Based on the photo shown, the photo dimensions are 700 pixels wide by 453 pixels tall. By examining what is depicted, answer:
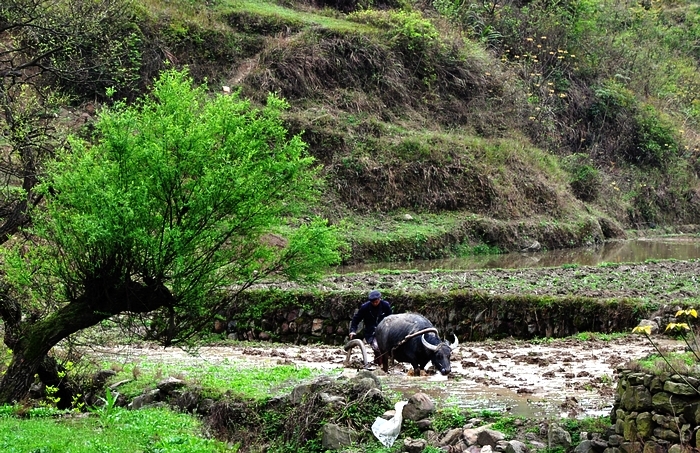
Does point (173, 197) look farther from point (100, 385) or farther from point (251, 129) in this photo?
point (100, 385)

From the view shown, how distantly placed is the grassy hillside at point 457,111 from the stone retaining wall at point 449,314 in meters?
9.15

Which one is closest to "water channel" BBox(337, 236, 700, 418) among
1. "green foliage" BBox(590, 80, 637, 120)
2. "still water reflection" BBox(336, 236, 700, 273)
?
"still water reflection" BBox(336, 236, 700, 273)

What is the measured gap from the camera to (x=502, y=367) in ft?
41.4

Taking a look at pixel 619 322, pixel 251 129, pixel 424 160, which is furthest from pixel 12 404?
pixel 424 160

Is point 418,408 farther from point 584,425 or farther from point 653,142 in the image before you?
point 653,142

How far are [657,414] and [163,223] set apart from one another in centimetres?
613

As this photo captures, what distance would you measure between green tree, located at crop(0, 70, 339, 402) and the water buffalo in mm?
2550

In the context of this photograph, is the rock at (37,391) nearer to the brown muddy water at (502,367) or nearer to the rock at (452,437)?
the brown muddy water at (502,367)

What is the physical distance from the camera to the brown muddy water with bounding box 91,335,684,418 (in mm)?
9875

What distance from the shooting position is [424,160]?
34.9 meters

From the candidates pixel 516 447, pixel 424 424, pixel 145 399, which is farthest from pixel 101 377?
pixel 516 447

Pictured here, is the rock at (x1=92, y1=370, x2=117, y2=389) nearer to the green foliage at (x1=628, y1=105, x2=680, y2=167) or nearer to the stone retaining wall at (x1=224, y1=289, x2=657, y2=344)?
the stone retaining wall at (x1=224, y1=289, x2=657, y2=344)

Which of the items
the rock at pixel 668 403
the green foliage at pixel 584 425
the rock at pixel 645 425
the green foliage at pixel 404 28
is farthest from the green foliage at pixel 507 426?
the green foliage at pixel 404 28

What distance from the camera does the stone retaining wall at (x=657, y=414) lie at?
758cm
